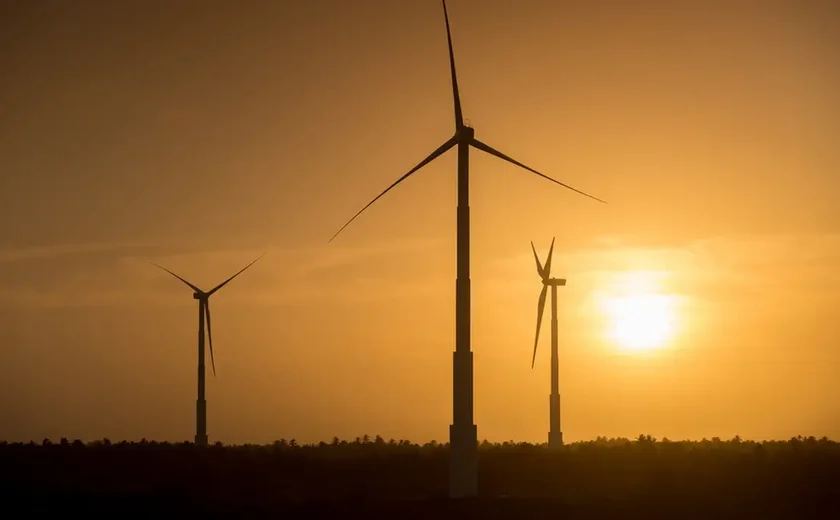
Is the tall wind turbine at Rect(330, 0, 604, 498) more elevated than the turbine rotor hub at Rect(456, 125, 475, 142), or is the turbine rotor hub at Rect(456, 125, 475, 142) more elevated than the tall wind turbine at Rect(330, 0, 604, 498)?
the turbine rotor hub at Rect(456, 125, 475, 142)

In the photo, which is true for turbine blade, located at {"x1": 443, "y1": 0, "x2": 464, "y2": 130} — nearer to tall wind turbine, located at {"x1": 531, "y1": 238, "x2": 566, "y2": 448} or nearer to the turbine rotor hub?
the turbine rotor hub

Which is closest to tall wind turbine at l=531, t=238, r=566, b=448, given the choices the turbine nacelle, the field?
the field

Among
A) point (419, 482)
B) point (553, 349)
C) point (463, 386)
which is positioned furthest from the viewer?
point (553, 349)

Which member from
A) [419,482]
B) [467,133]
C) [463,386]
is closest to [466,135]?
[467,133]

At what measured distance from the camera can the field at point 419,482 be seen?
2298 inches

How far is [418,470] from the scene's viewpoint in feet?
252

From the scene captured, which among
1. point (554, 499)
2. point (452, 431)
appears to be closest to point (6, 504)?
point (452, 431)

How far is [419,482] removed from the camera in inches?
2862

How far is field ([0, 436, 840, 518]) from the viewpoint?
58.4m

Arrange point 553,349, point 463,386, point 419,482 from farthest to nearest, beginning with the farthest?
point 553,349 → point 419,482 → point 463,386

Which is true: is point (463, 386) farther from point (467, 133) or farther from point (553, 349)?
point (553, 349)

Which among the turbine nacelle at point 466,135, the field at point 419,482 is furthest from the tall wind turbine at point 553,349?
the turbine nacelle at point 466,135

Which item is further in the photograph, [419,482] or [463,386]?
[419,482]

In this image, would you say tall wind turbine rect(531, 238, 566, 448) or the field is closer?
the field
